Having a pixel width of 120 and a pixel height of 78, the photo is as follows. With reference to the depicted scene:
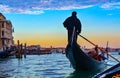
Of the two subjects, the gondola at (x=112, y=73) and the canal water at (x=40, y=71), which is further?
the canal water at (x=40, y=71)

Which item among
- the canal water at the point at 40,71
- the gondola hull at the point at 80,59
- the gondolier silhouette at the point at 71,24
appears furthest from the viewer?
the canal water at the point at 40,71

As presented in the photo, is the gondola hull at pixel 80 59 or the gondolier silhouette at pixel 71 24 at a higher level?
the gondolier silhouette at pixel 71 24

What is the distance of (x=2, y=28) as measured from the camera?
6178 centimetres

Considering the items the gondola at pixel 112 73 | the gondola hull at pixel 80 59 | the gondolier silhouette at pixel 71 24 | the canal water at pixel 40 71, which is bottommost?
the canal water at pixel 40 71

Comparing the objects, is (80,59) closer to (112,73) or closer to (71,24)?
(71,24)

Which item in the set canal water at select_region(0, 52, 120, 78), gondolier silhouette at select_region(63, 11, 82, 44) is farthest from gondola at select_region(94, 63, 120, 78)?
gondolier silhouette at select_region(63, 11, 82, 44)

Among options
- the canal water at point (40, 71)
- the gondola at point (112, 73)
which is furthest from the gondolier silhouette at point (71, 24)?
the gondola at point (112, 73)

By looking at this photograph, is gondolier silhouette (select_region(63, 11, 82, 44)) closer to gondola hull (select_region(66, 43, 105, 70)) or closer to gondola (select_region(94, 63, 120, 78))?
gondola hull (select_region(66, 43, 105, 70))

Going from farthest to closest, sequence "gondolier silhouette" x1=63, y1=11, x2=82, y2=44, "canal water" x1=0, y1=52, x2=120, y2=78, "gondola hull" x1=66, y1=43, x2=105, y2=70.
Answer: "canal water" x1=0, y1=52, x2=120, y2=78
"gondola hull" x1=66, y1=43, x2=105, y2=70
"gondolier silhouette" x1=63, y1=11, x2=82, y2=44

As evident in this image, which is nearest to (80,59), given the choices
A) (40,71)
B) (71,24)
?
(71,24)

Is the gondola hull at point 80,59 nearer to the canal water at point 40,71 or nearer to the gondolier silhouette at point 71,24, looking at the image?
the canal water at point 40,71

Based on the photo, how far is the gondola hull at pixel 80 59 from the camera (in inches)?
532

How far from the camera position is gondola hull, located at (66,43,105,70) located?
13.5 m

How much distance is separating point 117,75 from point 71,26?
11.0 m
